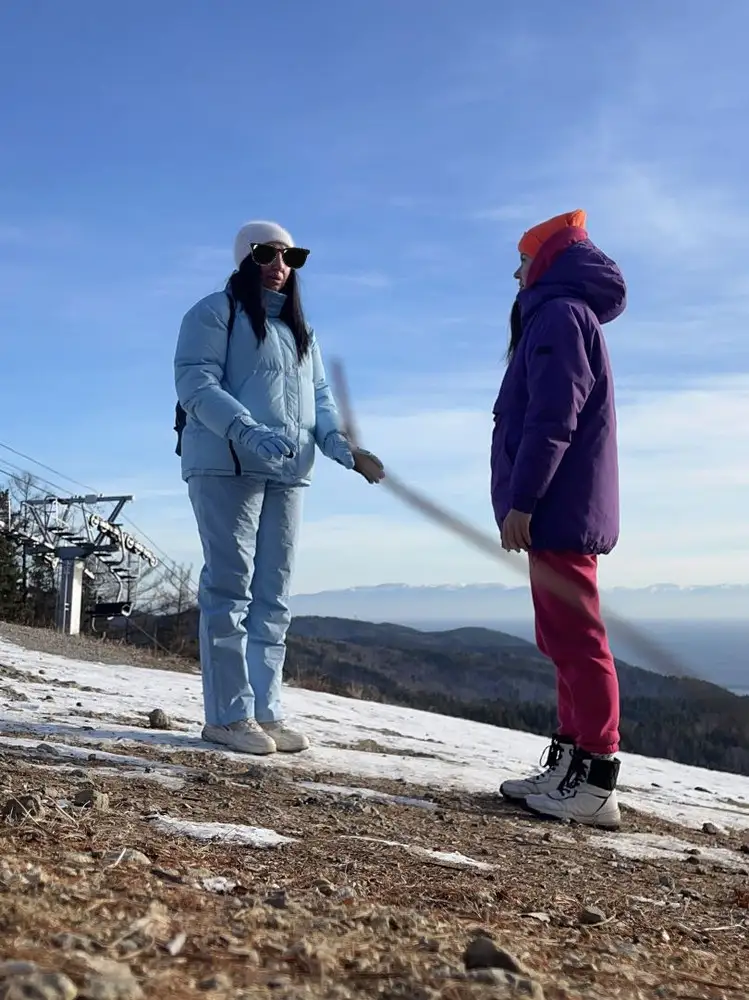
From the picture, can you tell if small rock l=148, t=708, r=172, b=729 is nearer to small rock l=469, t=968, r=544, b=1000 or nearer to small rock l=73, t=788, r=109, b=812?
small rock l=73, t=788, r=109, b=812

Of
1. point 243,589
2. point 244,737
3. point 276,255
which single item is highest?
point 276,255

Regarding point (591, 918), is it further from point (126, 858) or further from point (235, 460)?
point (235, 460)

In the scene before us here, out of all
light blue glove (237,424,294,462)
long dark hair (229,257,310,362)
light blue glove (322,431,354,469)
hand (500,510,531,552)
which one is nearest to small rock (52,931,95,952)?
hand (500,510,531,552)

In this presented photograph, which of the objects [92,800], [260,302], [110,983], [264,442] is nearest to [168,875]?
[110,983]

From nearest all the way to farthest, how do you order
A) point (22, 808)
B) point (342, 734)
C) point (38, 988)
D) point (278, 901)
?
point (38, 988) → point (278, 901) → point (22, 808) → point (342, 734)

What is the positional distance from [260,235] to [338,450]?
107 centimetres

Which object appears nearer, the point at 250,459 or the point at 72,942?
the point at 72,942

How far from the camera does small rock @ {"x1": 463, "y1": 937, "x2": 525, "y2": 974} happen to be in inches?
60.8

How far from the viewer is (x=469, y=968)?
1.55 metres

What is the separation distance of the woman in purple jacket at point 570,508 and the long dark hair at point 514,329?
24cm

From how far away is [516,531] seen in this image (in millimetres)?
3693

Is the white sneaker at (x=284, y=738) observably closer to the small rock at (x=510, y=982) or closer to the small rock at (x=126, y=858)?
the small rock at (x=126, y=858)

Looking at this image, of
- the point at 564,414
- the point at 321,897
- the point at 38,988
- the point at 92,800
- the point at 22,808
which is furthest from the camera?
the point at 564,414

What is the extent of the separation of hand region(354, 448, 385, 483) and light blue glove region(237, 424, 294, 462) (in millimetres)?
386
